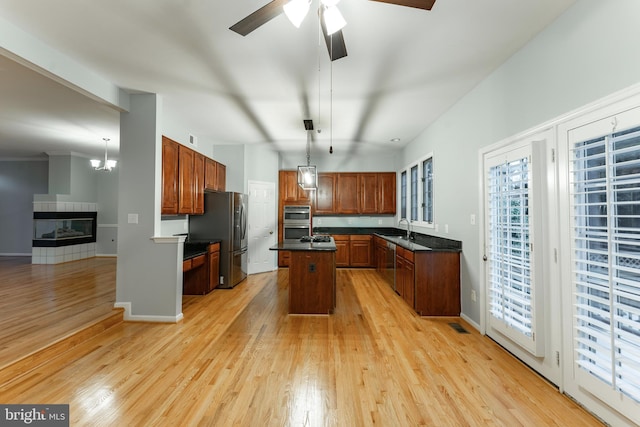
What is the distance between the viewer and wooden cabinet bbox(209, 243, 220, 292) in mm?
4527

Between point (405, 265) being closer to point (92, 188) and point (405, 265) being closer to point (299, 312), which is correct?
point (299, 312)

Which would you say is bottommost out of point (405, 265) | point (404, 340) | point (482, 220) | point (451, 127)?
point (404, 340)

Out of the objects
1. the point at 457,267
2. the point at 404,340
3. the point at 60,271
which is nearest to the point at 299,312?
Result: the point at 404,340

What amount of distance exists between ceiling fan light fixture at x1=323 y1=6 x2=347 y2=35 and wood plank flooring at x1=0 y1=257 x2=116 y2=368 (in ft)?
11.4

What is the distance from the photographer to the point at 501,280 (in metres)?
2.65

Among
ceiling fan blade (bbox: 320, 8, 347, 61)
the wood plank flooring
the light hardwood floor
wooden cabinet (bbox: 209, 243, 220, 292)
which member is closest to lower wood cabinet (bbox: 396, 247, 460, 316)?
the light hardwood floor

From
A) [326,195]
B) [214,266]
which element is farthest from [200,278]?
[326,195]

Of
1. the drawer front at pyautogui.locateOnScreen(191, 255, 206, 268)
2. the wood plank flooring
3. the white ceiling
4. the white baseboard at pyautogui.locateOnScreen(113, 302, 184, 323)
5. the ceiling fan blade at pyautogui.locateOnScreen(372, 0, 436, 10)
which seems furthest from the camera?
the drawer front at pyautogui.locateOnScreen(191, 255, 206, 268)

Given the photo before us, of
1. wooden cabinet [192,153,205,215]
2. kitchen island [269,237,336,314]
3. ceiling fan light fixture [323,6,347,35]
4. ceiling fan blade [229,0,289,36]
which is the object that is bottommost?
kitchen island [269,237,336,314]

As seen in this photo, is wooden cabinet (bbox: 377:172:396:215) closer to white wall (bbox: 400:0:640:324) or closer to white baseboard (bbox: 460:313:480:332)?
white wall (bbox: 400:0:640:324)

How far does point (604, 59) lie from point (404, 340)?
275cm

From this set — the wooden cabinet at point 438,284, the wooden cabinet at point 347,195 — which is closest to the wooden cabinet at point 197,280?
the wooden cabinet at point 438,284

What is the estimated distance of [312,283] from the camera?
365 centimetres

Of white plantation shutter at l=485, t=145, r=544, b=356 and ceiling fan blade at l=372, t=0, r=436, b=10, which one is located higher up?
ceiling fan blade at l=372, t=0, r=436, b=10
